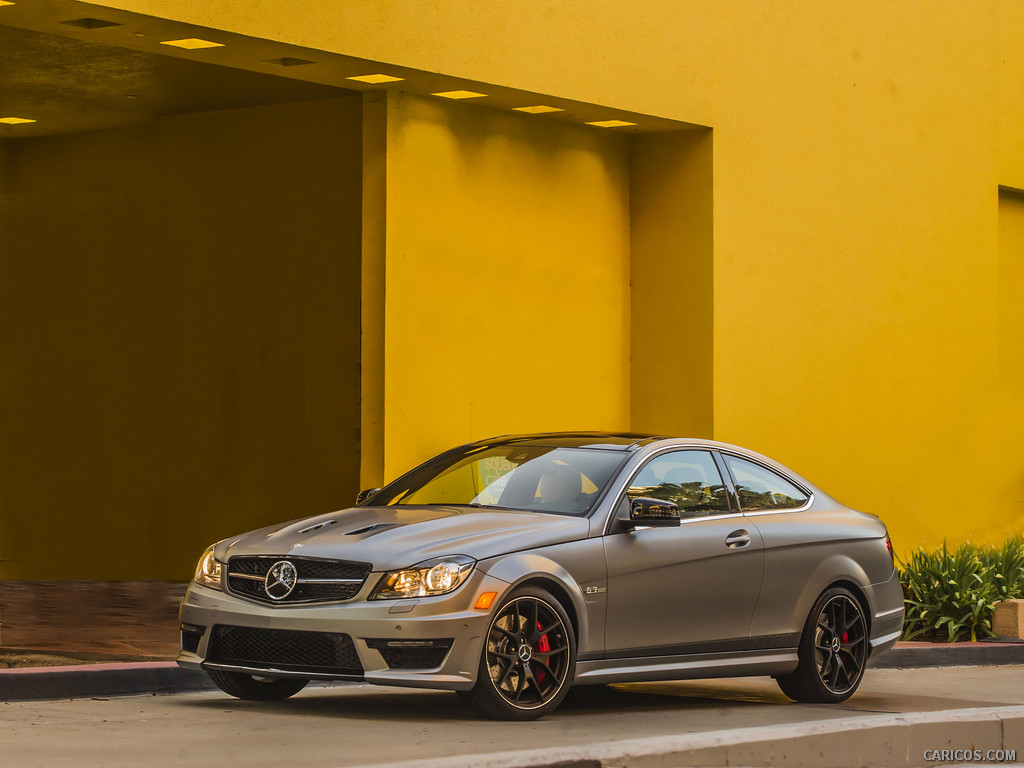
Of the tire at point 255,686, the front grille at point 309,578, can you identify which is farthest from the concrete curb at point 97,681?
the front grille at point 309,578

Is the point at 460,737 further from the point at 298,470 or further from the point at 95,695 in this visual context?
the point at 298,470

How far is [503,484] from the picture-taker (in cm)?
985

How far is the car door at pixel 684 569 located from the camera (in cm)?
930

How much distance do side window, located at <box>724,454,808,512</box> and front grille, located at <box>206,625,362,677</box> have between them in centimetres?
291

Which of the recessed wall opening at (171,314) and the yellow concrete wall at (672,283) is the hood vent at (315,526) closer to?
the recessed wall opening at (171,314)

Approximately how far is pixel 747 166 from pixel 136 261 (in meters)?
6.52

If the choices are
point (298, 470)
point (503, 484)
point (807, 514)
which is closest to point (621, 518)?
point (503, 484)

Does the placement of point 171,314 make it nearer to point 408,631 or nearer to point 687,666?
point 687,666

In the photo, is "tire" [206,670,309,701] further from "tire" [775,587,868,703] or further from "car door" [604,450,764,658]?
"tire" [775,587,868,703]

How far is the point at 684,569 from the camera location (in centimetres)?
964

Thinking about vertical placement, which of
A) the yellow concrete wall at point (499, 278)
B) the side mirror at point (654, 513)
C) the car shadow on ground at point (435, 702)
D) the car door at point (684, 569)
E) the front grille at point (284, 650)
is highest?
the yellow concrete wall at point (499, 278)

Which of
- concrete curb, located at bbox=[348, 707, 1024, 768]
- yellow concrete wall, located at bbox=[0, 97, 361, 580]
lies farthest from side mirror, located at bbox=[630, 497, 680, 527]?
yellow concrete wall, located at bbox=[0, 97, 361, 580]

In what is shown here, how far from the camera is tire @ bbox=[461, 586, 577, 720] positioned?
8.62 m

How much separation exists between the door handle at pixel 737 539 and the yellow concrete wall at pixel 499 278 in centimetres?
462
